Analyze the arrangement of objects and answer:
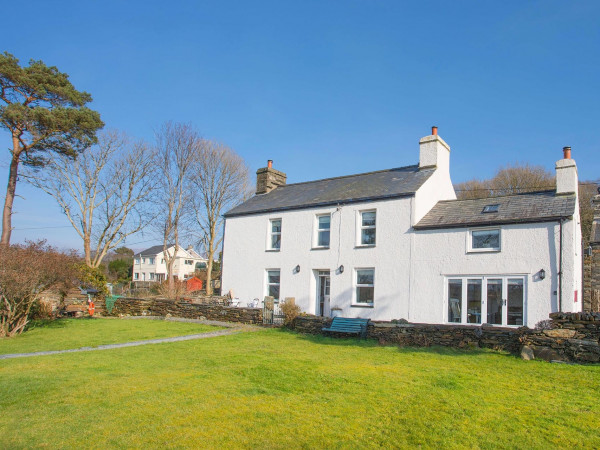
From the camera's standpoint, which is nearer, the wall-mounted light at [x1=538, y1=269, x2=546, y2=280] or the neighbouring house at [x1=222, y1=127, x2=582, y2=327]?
the wall-mounted light at [x1=538, y1=269, x2=546, y2=280]

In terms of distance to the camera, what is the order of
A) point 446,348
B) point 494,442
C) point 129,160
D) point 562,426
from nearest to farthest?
1. point 494,442
2. point 562,426
3. point 446,348
4. point 129,160

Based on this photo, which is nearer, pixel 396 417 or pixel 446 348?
pixel 396 417

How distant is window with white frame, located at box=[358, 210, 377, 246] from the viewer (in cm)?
1997

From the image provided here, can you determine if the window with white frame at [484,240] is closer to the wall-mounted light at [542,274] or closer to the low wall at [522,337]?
the wall-mounted light at [542,274]

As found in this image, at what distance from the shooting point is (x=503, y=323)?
15867 millimetres

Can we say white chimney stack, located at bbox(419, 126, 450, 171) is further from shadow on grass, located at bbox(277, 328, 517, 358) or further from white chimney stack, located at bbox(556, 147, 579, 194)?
shadow on grass, located at bbox(277, 328, 517, 358)

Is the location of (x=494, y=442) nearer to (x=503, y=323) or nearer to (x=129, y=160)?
(x=503, y=323)

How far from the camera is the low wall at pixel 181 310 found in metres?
19.4

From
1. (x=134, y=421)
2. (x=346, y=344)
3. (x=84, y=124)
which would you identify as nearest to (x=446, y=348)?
(x=346, y=344)

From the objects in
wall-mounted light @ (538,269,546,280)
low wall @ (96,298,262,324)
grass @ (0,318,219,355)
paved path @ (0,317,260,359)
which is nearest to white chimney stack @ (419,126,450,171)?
wall-mounted light @ (538,269,546,280)

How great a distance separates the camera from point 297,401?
7242 millimetres

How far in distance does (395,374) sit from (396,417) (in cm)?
279

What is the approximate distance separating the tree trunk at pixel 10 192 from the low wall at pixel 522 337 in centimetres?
2091

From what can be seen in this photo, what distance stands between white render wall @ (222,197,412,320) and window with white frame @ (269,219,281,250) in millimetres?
257
